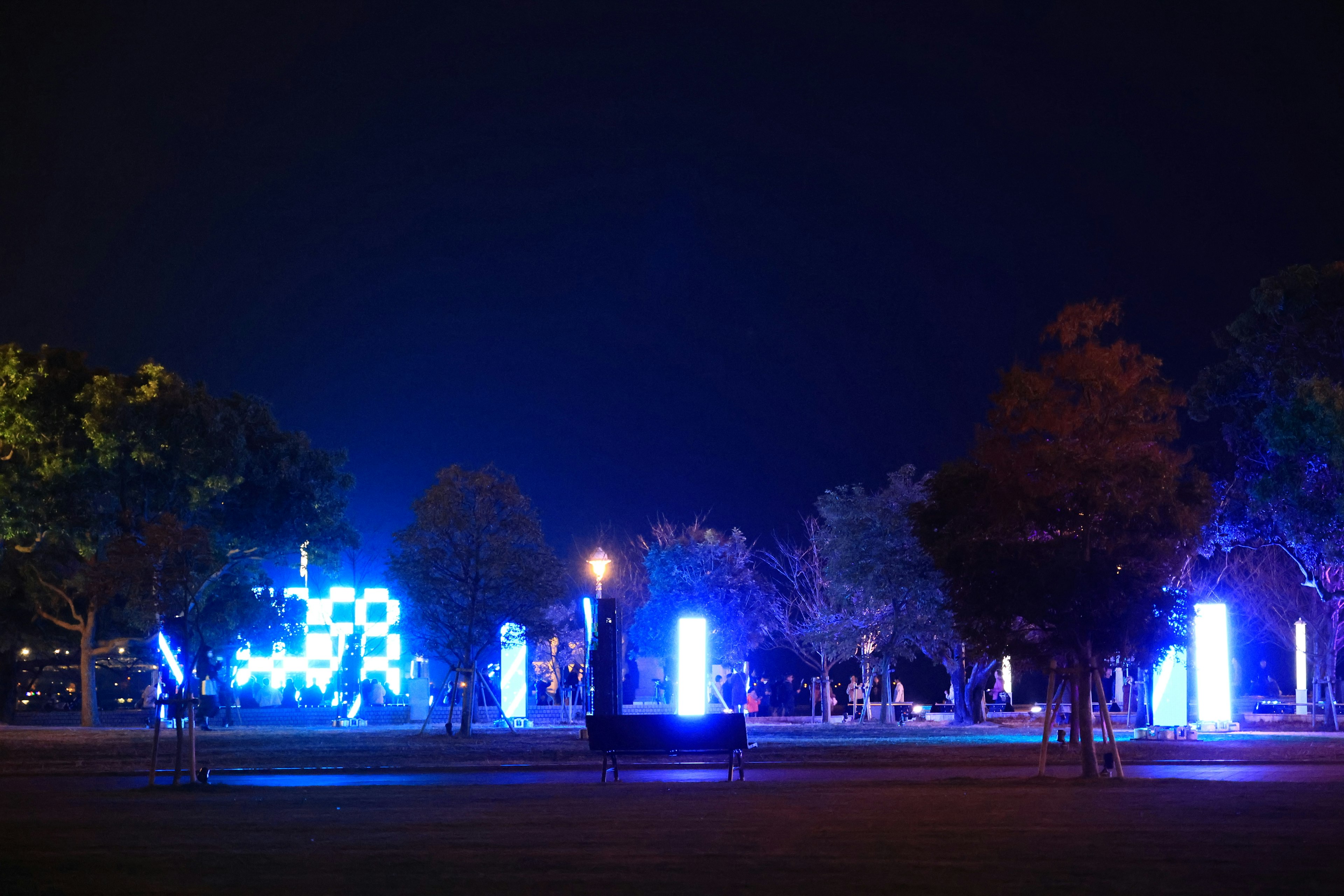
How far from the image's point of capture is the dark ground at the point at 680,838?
339 inches

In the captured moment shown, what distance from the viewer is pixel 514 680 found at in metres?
38.4

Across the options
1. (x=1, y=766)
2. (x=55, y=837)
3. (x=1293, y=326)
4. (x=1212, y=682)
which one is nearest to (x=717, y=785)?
(x=55, y=837)

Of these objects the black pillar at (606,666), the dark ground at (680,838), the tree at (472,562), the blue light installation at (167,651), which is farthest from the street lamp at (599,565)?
the dark ground at (680,838)

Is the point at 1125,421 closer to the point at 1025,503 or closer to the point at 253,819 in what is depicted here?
the point at 1025,503

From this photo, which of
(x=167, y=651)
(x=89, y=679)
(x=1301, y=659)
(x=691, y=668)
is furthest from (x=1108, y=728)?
(x=1301, y=659)

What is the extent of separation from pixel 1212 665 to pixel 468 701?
16897 millimetres

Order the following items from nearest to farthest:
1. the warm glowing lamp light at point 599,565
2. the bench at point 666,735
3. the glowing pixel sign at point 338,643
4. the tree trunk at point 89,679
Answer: the bench at point 666,735, the warm glowing lamp light at point 599,565, the tree trunk at point 89,679, the glowing pixel sign at point 338,643

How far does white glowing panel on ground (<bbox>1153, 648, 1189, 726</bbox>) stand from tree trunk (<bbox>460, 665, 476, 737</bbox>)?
49.7ft

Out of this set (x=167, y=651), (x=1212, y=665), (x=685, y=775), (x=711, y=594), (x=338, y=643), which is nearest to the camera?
(x=685, y=775)

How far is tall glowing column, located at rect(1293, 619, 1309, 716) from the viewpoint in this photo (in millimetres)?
48500

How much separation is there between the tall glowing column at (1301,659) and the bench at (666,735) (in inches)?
1416

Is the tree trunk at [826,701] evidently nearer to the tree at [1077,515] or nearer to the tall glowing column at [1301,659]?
the tall glowing column at [1301,659]

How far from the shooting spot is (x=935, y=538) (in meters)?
20.0

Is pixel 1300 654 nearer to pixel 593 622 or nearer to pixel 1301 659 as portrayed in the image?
pixel 1301 659
